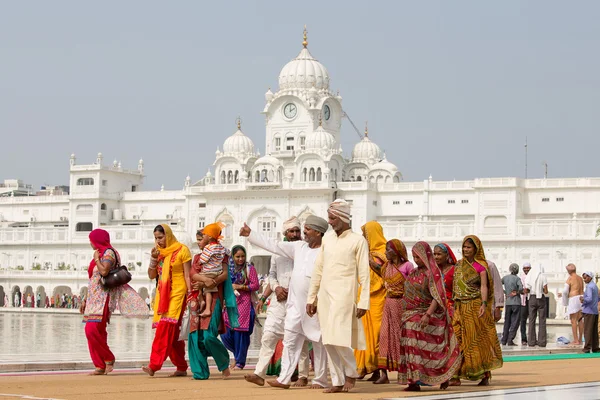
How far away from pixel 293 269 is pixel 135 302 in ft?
6.20

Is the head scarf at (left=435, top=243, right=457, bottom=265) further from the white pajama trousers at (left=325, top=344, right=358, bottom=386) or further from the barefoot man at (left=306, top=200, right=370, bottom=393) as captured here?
the white pajama trousers at (left=325, top=344, right=358, bottom=386)

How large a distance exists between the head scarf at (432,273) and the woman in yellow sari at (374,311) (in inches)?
30.5

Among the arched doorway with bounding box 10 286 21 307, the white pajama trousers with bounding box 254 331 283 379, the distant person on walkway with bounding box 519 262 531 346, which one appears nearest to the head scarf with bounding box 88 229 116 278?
the white pajama trousers with bounding box 254 331 283 379

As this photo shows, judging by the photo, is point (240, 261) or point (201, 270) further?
point (240, 261)

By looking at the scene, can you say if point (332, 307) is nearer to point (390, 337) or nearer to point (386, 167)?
point (390, 337)

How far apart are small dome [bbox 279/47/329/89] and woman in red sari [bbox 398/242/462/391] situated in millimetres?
58916

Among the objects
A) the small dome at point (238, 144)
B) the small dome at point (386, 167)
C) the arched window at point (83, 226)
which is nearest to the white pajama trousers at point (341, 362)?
the small dome at point (386, 167)

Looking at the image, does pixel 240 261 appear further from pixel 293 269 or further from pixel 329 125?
pixel 329 125

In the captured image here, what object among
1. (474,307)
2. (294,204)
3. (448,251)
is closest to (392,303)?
(448,251)

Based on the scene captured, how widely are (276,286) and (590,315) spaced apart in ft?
23.6

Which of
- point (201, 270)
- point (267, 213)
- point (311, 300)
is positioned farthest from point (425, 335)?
point (267, 213)

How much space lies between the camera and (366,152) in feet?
227

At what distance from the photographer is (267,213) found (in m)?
63.1

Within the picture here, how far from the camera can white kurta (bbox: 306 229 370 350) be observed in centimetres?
894
